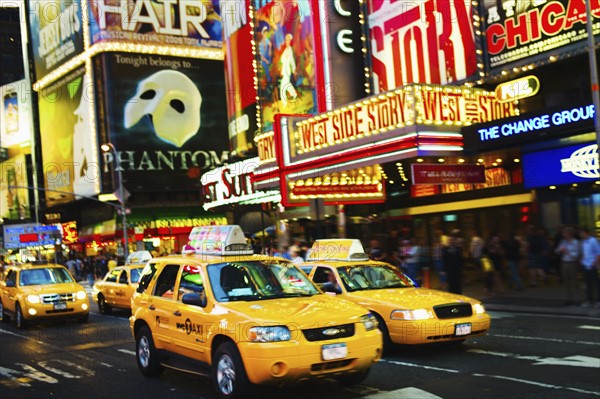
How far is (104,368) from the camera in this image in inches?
428

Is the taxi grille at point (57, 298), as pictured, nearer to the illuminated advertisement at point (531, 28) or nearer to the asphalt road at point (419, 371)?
the asphalt road at point (419, 371)

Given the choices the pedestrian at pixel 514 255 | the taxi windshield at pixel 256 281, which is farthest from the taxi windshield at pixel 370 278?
the pedestrian at pixel 514 255

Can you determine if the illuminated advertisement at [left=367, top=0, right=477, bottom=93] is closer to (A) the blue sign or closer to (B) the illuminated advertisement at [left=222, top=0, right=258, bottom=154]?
(A) the blue sign

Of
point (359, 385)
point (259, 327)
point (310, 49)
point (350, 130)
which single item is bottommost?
point (359, 385)

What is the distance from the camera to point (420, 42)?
2470cm

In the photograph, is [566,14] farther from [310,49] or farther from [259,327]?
[259,327]

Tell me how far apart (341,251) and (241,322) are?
503cm

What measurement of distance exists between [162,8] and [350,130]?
43542mm

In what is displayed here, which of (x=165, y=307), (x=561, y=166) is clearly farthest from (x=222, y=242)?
(x=561, y=166)

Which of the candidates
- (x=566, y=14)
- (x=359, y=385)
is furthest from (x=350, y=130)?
(x=359, y=385)

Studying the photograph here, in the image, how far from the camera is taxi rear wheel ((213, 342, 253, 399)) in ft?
24.7

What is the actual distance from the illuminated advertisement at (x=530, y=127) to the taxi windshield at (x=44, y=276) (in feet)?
39.2

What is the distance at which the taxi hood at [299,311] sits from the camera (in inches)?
301

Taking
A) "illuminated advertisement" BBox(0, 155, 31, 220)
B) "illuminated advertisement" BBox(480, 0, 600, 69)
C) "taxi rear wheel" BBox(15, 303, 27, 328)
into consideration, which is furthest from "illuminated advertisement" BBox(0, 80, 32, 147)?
"illuminated advertisement" BBox(480, 0, 600, 69)
